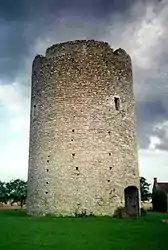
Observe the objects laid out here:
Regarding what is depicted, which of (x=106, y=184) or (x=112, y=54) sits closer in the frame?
(x=106, y=184)

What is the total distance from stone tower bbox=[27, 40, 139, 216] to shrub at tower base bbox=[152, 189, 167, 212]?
49.0ft

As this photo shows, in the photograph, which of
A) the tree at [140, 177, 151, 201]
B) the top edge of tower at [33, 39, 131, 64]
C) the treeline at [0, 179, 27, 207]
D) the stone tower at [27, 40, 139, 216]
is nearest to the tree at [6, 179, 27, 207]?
the treeline at [0, 179, 27, 207]

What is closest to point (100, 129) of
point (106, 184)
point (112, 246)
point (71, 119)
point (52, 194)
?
point (71, 119)

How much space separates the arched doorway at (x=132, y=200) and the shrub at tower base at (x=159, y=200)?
47.8 ft

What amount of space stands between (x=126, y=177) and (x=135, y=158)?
158 cm

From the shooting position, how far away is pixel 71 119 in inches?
798

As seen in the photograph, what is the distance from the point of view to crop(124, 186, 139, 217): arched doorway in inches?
859

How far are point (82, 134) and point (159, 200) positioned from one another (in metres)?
19.6

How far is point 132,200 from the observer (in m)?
22.4

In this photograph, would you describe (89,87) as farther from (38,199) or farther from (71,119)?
(38,199)

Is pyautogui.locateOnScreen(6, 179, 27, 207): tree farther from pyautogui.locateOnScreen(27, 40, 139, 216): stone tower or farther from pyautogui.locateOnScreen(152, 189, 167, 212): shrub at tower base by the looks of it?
pyautogui.locateOnScreen(27, 40, 139, 216): stone tower

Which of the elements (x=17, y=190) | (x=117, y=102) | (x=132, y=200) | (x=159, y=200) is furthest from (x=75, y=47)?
(x=17, y=190)

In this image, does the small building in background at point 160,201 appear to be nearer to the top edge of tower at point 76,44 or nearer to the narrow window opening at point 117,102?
the narrow window opening at point 117,102

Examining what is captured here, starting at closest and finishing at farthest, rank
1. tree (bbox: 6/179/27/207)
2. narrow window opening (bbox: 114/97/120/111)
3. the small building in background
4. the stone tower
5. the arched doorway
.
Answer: the stone tower → narrow window opening (bbox: 114/97/120/111) → the arched doorway → the small building in background → tree (bbox: 6/179/27/207)
